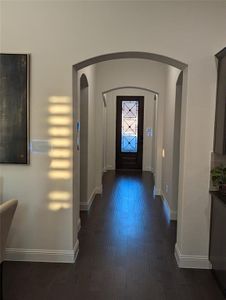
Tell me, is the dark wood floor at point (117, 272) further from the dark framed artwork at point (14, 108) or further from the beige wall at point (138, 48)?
the dark framed artwork at point (14, 108)

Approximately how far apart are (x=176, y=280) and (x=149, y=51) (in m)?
2.43

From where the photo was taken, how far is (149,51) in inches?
123

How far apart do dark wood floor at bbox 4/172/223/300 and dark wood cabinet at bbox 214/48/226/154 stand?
1.40 metres

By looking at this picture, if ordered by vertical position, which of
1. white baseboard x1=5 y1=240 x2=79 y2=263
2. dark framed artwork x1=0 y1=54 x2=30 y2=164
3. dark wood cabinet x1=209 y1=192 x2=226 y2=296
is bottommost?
white baseboard x1=5 y1=240 x2=79 y2=263

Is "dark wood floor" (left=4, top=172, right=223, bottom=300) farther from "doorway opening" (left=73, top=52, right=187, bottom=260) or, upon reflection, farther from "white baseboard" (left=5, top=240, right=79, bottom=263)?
"doorway opening" (left=73, top=52, right=187, bottom=260)

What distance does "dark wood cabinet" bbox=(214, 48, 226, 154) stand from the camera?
9.30 ft

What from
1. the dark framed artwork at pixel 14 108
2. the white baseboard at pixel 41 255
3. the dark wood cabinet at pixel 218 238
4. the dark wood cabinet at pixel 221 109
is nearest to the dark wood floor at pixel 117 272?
the white baseboard at pixel 41 255

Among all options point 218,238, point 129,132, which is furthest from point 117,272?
point 129,132

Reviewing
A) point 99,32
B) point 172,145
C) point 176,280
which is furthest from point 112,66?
point 176,280

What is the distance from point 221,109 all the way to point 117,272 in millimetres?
2041

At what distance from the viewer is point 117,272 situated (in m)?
3.19

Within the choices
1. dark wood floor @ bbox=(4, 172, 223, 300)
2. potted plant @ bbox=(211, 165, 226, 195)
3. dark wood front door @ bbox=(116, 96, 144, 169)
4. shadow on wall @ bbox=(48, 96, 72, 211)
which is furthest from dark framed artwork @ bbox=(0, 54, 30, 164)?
dark wood front door @ bbox=(116, 96, 144, 169)

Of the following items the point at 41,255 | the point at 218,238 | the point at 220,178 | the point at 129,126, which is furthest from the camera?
the point at 129,126

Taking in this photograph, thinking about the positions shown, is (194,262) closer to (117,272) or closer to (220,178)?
(117,272)
